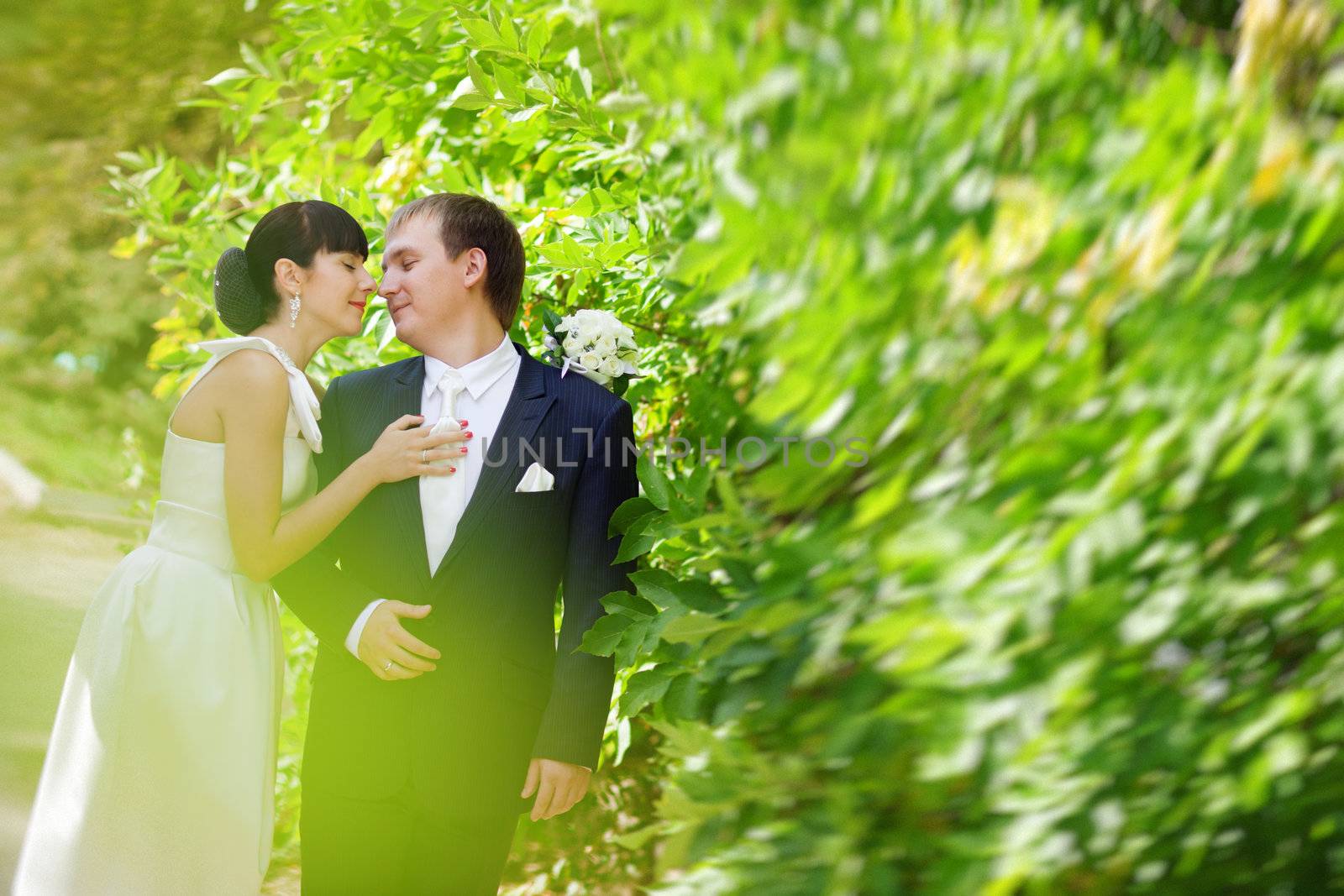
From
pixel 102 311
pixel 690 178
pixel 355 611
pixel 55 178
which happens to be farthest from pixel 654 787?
pixel 55 178

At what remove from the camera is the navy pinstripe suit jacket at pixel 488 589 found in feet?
7.23

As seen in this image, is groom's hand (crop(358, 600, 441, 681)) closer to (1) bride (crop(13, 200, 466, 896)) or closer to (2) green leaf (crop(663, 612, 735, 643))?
(1) bride (crop(13, 200, 466, 896))

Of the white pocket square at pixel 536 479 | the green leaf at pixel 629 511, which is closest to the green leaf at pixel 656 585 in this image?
the green leaf at pixel 629 511

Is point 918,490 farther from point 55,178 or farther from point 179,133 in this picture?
point 55,178

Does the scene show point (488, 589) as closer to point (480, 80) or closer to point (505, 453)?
point (505, 453)

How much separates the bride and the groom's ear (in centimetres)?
34

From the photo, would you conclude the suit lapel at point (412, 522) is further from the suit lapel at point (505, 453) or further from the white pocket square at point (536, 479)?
the white pocket square at point (536, 479)

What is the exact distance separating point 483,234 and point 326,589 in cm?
87

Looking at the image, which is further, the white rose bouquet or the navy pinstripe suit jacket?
the white rose bouquet

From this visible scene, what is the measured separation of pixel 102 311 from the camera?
28.2 ft

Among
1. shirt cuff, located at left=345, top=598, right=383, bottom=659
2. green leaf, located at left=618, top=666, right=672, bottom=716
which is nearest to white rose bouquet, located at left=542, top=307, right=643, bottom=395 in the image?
shirt cuff, located at left=345, top=598, right=383, bottom=659

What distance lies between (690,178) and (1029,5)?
60 cm

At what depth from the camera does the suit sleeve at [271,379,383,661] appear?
2246 mm

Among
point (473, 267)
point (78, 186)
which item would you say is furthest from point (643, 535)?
point (78, 186)
